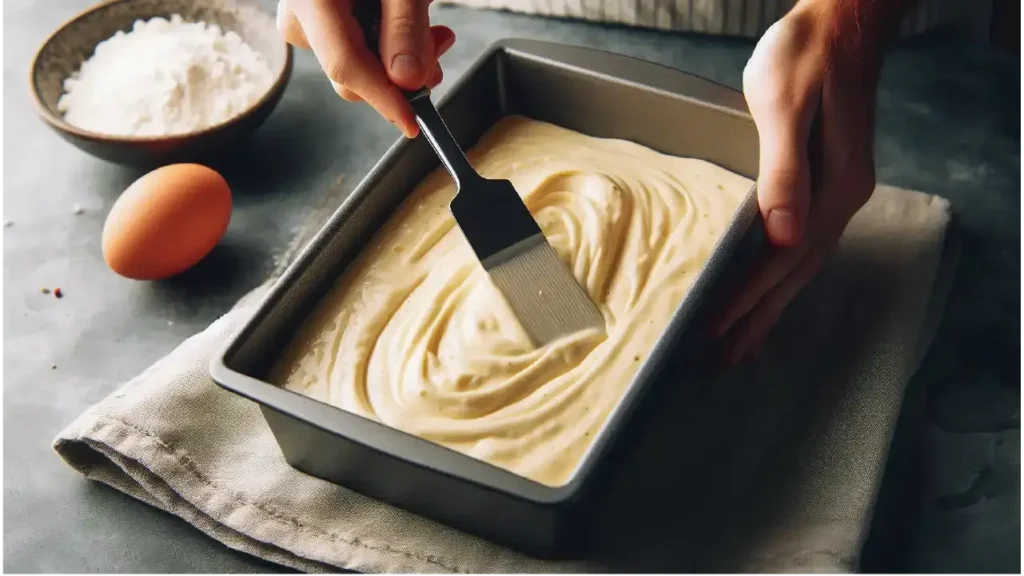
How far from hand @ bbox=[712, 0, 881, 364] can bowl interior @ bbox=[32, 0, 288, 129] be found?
0.83 meters

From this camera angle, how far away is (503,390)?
1150 mm

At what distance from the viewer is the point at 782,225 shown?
122 centimetres

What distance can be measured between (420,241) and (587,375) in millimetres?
328

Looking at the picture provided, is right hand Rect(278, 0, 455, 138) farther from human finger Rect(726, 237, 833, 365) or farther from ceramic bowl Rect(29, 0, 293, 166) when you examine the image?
human finger Rect(726, 237, 833, 365)

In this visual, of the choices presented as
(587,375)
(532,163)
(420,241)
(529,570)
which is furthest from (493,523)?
(532,163)

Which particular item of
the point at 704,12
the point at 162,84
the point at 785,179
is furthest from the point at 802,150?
the point at 162,84

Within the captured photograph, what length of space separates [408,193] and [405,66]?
0.72 ft

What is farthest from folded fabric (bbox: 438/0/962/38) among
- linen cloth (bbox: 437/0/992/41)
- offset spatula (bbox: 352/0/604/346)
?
offset spatula (bbox: 352/0/604/346)

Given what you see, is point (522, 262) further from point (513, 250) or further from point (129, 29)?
point (129, 29)

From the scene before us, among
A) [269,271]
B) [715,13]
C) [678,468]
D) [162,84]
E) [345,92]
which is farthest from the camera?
[715,13]

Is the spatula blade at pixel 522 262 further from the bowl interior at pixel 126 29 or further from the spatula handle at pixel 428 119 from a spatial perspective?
the bowl interior at pixel 126 29

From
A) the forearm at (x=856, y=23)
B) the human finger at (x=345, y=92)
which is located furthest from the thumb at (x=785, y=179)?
the human finger at (x=345, y=92)

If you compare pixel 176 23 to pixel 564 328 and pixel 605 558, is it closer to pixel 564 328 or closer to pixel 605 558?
pixel 564 328

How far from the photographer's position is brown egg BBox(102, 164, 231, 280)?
142cm
